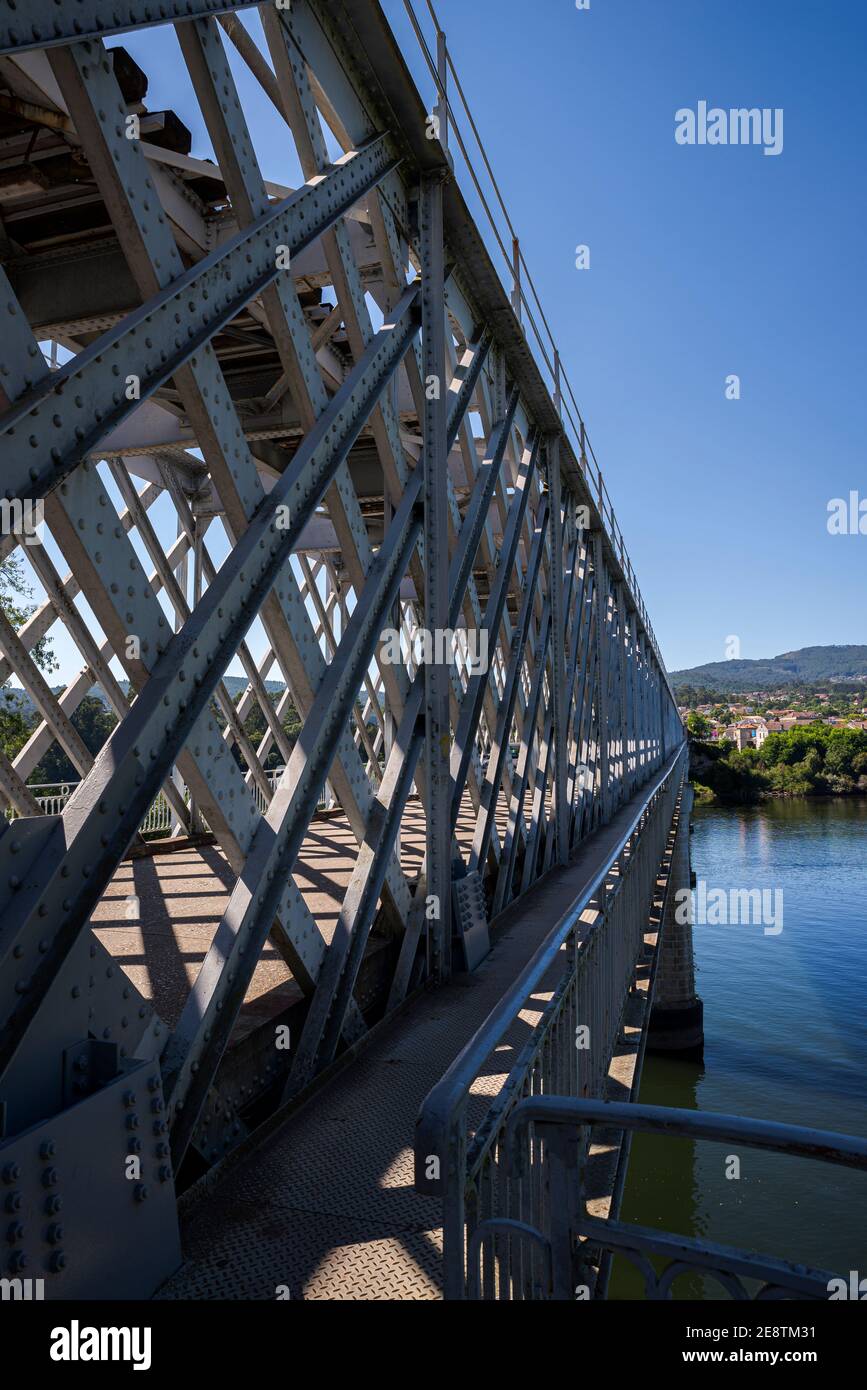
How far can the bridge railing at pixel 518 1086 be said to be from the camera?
2.27 metres

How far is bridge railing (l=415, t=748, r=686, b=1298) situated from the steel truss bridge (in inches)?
0.8

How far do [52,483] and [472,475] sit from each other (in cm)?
598

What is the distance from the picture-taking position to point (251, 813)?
13.4 ft

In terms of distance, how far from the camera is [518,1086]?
9.57 feet

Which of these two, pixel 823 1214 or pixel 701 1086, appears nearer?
pixel 823 1214

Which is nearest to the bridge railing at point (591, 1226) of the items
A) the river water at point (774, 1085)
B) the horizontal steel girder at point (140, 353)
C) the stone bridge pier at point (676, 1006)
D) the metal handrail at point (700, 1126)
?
the metal handrail at point (700, 1126)

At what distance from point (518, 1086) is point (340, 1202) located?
3.63 feet

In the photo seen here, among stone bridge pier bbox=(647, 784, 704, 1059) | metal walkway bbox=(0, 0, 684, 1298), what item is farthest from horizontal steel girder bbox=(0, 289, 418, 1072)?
stone bridge pier bbox=(647, 784, 704, 1059)

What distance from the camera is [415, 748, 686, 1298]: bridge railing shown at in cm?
227

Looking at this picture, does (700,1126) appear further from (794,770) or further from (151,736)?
(794,770)

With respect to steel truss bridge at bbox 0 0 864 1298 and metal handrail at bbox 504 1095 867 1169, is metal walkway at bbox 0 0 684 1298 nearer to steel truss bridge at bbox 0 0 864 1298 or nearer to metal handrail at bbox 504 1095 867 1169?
steel truss bridge at bbox 0 0 864 1298

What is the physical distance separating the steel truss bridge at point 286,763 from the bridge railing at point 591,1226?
0.11 feet

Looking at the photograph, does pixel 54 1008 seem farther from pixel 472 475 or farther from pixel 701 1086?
pixel 701 1086

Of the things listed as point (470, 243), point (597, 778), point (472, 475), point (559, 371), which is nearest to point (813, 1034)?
point (597, 778)
